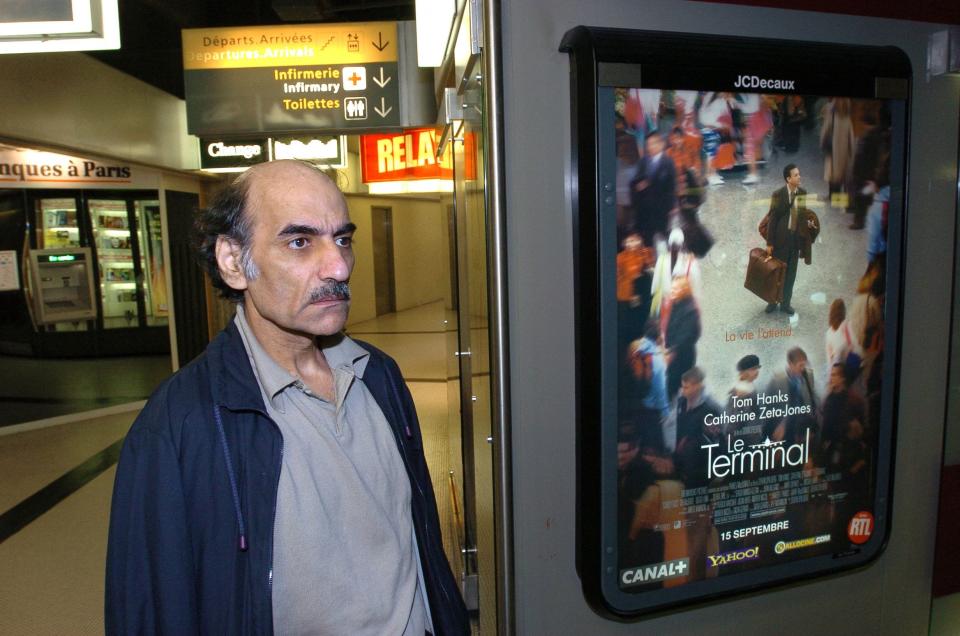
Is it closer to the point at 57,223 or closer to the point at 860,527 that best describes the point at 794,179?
the point at 860,527

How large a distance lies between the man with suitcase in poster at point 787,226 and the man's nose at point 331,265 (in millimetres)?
953

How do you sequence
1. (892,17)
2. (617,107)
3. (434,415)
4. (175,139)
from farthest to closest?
(175,139) → (434,415) → (892,17) → (617,107)

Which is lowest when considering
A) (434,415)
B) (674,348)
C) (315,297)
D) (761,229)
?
(434,415)

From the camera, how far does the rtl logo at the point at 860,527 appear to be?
1.62 meters

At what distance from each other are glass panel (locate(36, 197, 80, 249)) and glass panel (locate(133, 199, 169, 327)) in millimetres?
713

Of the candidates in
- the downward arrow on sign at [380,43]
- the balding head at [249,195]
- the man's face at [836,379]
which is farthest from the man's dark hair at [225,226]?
the downward arrow on sign at [380,43]

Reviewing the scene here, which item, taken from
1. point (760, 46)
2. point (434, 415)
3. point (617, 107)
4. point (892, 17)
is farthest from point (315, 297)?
point (434, 415)

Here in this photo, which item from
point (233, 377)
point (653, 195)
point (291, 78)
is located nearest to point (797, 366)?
point (653, 195)

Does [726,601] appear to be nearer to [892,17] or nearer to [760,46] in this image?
[760,46]

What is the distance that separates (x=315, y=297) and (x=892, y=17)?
1488 mm

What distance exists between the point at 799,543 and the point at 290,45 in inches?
177

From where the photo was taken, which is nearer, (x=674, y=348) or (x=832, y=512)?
(x=674, y=348)

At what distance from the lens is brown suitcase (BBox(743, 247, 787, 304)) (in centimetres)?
146

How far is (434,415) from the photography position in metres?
6.69
